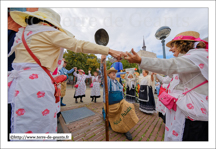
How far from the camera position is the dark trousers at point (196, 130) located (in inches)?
49.7

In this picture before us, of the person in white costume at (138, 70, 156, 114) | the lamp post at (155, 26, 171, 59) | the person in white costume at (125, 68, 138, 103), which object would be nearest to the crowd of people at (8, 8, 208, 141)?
the lamp post at (155, 26, 171, 59)

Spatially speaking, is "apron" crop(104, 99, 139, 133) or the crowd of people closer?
the crowd of people

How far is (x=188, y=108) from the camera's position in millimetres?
1244

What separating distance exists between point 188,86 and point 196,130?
0.66 metres

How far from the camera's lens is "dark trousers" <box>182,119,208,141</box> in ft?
4.14

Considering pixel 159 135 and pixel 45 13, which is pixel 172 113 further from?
pixel 45 13

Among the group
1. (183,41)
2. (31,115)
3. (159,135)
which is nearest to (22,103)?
(31,115)

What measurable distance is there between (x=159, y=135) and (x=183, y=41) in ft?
10.1

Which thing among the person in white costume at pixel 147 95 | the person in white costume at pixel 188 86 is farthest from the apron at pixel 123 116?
the person in white costume at pixel 147 95

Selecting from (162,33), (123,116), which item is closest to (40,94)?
(123,116)

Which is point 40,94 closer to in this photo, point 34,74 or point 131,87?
point 34,74

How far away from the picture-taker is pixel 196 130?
1.27 m

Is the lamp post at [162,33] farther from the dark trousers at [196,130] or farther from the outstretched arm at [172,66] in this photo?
the dark trousers at [196,130]

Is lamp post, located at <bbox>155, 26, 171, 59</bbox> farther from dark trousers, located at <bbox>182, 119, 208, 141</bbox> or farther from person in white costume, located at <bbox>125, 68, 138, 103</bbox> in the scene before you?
person in white costume, located at <bbox>125, 68, 138, 103</bbox>
